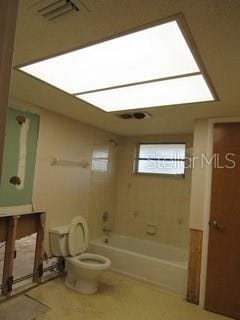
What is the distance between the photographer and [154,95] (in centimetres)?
228

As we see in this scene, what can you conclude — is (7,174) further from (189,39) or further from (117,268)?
(189,39)

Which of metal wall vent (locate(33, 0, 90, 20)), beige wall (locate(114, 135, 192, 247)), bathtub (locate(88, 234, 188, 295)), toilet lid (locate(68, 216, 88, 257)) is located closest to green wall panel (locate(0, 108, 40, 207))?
toilet lid (locate(68, 216, 88, 257))

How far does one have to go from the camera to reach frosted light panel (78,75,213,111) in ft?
6.50

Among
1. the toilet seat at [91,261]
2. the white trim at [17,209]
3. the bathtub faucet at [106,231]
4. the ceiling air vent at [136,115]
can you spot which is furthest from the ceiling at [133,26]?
the bathtub faucet at [106,231]

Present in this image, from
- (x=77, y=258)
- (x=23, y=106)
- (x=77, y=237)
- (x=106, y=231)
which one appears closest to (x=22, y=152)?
(x=23, y=106)

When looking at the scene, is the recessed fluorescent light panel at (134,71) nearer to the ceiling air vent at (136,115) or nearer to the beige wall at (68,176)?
the ceiling air vent at (136,115)

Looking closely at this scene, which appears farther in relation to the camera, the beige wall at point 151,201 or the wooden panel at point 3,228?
the beige wall at point 151,201

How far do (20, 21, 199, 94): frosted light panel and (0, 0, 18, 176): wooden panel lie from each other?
0.89 metres

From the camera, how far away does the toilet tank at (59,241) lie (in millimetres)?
2998

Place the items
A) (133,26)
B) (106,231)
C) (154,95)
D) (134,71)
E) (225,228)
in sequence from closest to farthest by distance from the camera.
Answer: (133,26), (134,71), (154,95), (225,228), (106,231)

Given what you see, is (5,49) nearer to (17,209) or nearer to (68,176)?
(17,209)

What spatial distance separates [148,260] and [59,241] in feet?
3.96

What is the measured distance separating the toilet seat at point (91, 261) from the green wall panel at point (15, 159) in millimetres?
921

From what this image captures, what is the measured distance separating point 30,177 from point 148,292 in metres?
2.01
